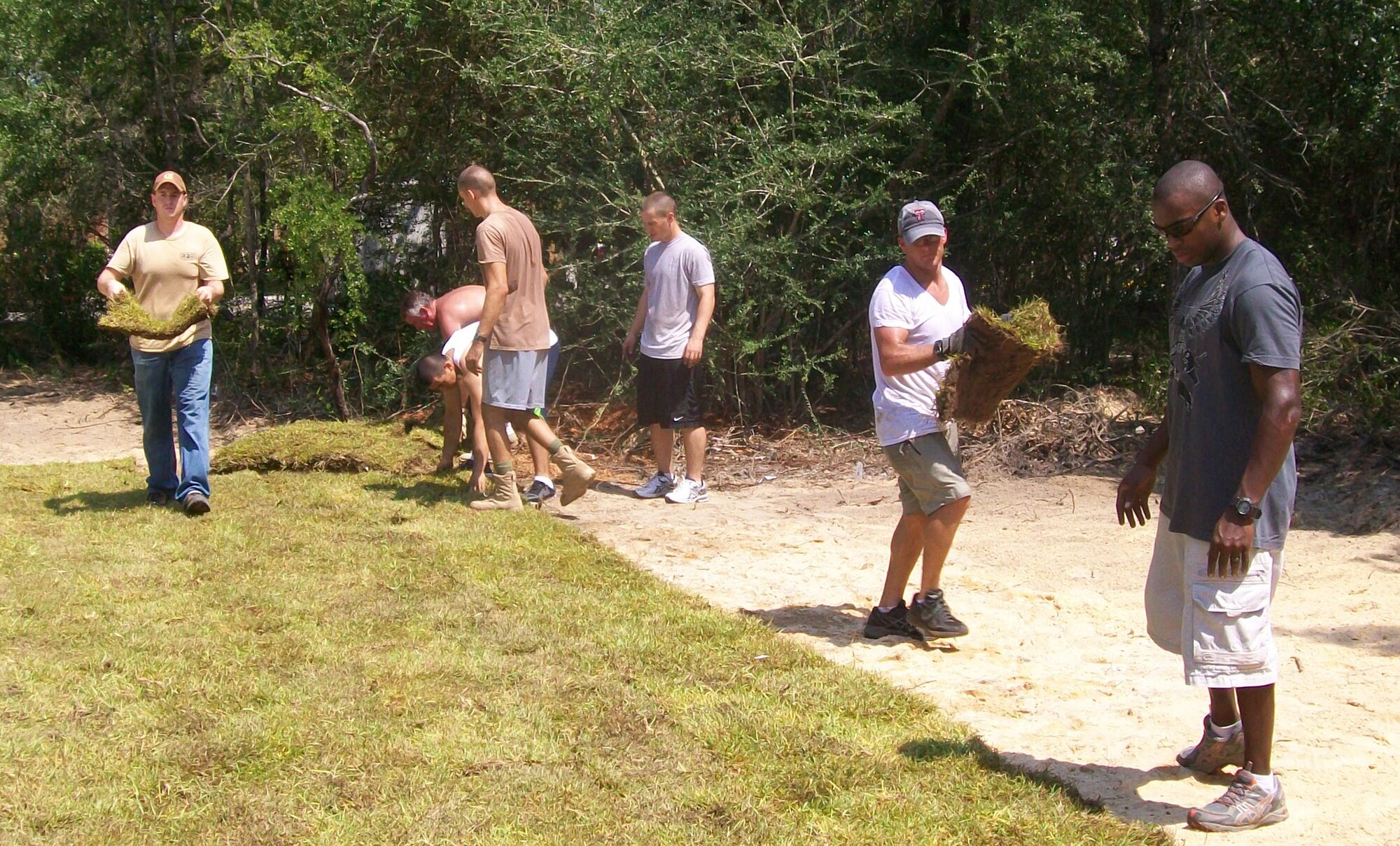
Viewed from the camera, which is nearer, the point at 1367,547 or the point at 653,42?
the point at 1367,547

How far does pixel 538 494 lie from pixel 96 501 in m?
2.75

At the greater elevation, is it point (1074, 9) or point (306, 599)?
point (1074, 9)

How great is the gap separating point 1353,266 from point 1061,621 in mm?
4825

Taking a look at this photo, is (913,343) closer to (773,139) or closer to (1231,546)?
(1231,546)

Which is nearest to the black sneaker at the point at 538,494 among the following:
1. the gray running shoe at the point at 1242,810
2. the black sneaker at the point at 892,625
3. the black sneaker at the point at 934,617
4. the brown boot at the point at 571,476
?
the brown boot at the point at 571,476

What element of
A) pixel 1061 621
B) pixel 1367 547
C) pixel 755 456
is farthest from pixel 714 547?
pixel 1367 547

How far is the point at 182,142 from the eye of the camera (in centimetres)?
1213

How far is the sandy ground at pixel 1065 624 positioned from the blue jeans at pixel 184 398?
230 cm

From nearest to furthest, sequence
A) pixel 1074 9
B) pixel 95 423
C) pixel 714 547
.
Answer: pixel 714 547
pixel 1074 9
pixel 95 423

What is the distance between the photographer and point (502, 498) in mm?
7902

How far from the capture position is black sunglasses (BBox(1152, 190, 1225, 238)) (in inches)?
144

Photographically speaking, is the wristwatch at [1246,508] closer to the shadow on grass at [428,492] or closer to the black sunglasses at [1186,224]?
the black sunglasses at [1186,224]

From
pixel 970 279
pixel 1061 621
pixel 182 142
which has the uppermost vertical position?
pixel 182 142

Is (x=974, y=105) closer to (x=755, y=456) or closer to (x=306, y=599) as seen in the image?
(x=755, y=456)
